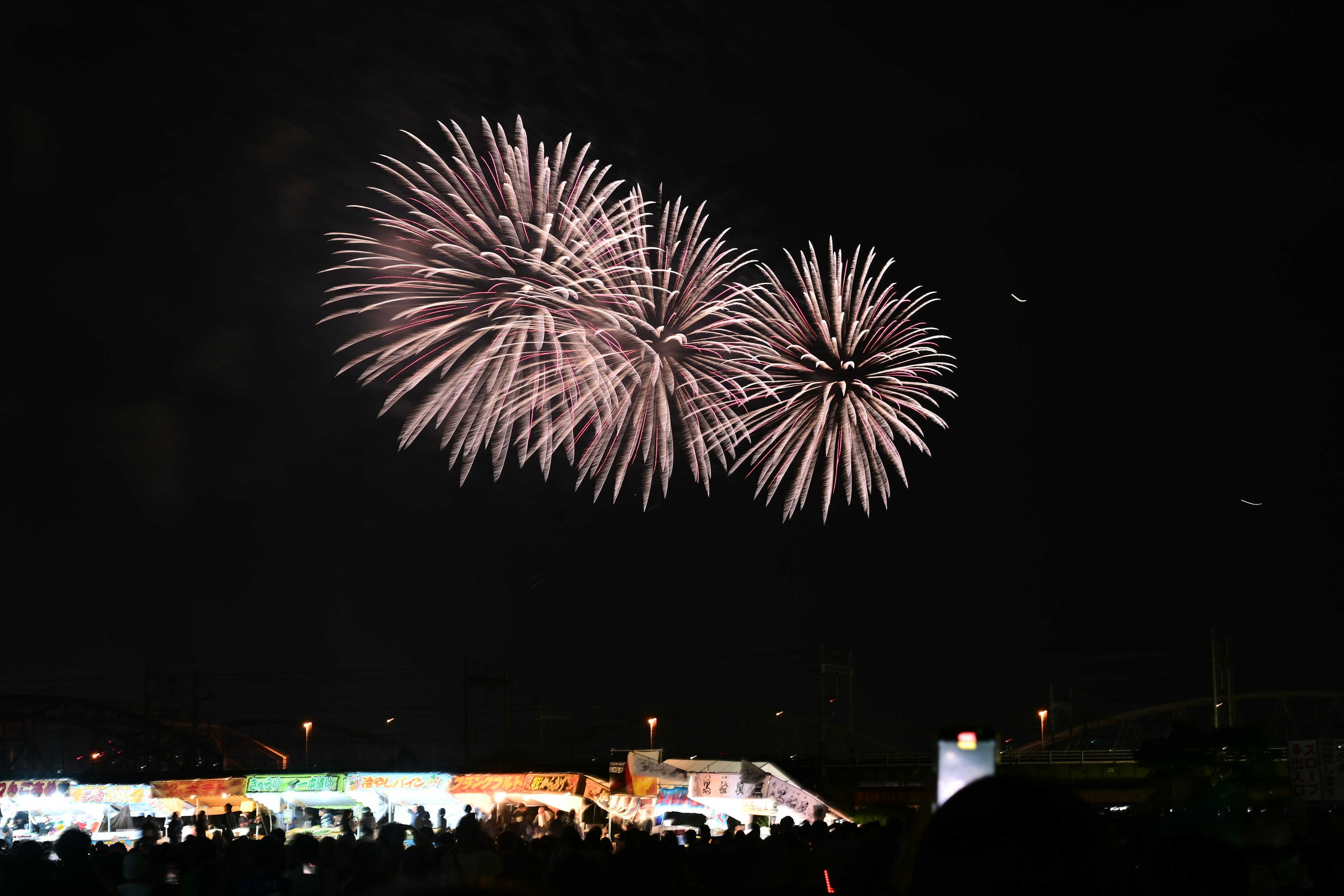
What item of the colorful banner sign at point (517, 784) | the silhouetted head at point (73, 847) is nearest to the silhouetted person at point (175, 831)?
the colorful banner sign at point (517, 784)

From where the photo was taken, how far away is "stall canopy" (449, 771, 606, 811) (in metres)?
35.2

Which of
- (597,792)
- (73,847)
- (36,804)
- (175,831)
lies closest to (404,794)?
(597,792)

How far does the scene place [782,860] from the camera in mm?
15336

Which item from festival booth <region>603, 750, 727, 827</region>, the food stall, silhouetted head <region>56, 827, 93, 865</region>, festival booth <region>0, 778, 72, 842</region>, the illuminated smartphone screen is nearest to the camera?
the illuminated smartphone screen

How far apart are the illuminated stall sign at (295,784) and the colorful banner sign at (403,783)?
1.79 ft

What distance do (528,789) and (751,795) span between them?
689 cm

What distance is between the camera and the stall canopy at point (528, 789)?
3525cm

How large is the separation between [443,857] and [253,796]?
92.0 feet

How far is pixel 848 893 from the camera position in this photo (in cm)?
1460

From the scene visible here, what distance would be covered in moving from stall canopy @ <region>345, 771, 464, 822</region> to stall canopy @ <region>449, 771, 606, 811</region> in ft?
1.46

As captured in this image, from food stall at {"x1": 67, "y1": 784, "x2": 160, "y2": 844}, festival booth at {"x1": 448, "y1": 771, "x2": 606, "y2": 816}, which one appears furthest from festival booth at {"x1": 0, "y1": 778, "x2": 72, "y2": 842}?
festival booth at {"x1": 448, "y1": 771, "x2": 606, "y2": 816}

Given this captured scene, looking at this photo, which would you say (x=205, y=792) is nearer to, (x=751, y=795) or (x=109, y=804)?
(x=109, y=804)

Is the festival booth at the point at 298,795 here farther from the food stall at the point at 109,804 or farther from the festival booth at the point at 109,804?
the food stall at the point at 109,804

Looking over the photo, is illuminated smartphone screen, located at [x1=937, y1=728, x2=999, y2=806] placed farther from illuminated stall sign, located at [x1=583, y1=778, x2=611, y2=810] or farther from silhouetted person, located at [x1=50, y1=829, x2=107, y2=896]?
illuminated stall sign, located at [x1=583, y1=778, x2=611, y2=810]
